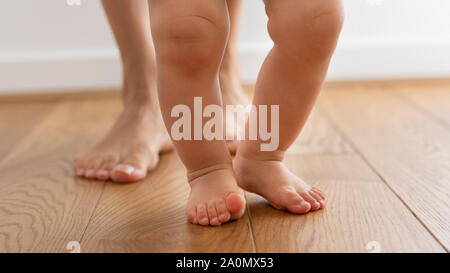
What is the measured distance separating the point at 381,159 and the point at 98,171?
0.53 metres

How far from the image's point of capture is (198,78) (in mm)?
770

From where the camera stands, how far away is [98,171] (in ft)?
3.32

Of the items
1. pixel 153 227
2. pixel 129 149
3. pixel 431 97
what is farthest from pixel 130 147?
pixel 431 97

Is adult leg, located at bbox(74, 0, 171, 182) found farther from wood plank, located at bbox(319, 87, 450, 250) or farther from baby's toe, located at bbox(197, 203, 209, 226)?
wood plank, located at bbox(319, 87, 450, 250)

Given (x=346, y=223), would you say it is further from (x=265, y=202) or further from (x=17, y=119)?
(x=17, y=119)

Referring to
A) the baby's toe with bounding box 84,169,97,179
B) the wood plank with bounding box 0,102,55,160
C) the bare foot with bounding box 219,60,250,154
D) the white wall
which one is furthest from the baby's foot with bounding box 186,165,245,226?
the white wall

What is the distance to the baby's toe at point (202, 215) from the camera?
0.77 m

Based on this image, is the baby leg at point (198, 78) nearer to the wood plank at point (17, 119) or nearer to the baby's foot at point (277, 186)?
the baby's foot at point (277, 186)

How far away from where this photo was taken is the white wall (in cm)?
168

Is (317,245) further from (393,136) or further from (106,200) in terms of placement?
(393,136)

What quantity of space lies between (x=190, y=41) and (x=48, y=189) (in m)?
0.41

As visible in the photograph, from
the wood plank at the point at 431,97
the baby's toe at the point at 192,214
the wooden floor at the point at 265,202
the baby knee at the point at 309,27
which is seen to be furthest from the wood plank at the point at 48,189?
the wood plank at the point at 431,97

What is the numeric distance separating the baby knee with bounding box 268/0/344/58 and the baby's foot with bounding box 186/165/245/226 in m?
0.21

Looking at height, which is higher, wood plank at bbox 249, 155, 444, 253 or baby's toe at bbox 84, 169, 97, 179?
wood plank at bbox 249, 155, 444, 253
